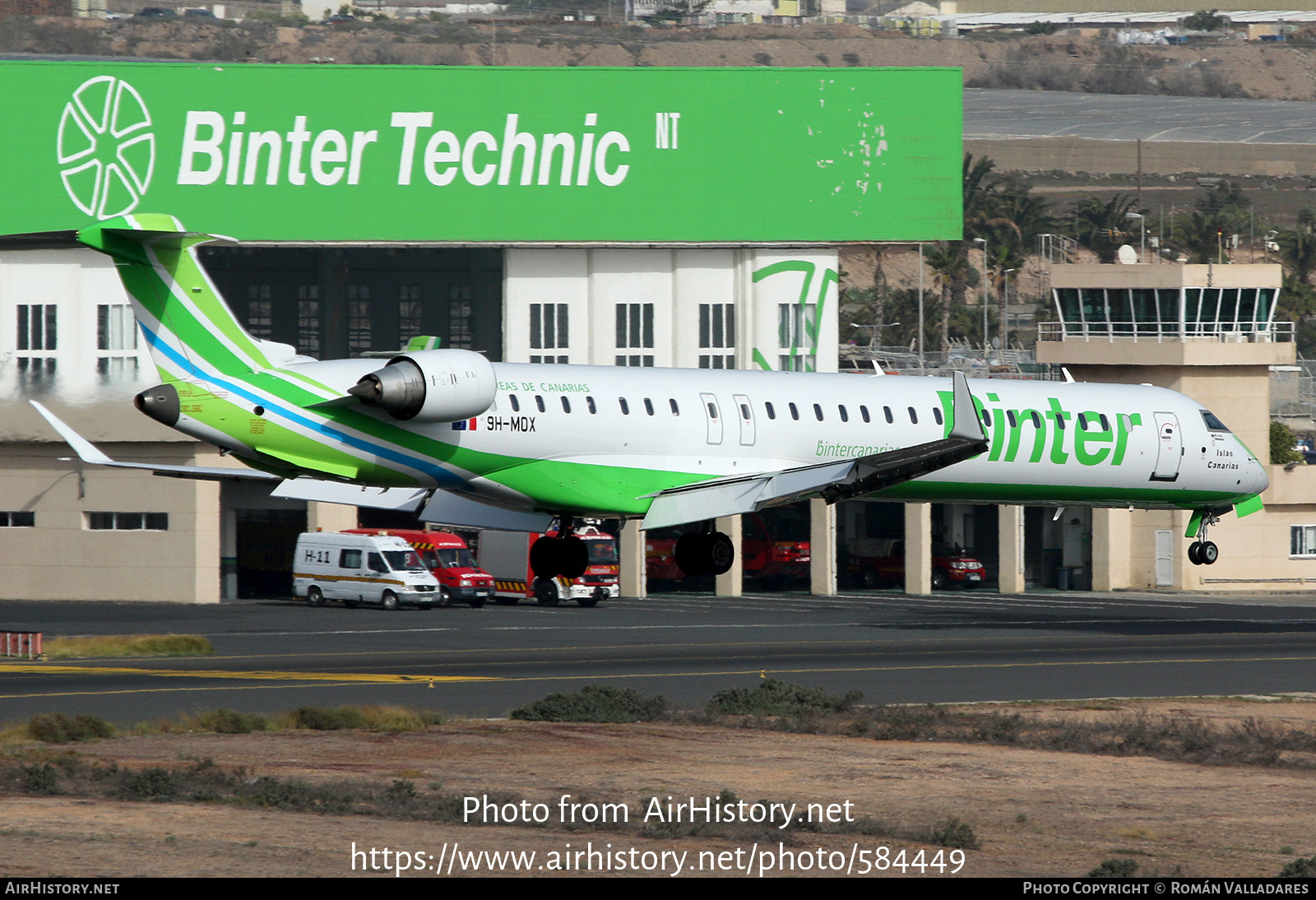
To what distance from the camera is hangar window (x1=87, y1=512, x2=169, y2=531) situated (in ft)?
250

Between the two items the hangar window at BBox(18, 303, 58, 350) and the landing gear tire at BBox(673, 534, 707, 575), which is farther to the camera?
the hangar window at BBox(18, 303, 58, 350)

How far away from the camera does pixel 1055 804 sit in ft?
100

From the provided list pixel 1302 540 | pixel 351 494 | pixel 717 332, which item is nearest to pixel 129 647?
pixel 351 494

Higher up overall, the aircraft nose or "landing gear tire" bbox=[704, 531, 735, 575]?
the aircraft nose

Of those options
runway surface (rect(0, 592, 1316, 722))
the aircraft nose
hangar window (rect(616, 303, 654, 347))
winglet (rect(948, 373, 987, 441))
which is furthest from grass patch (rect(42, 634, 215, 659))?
winglet (rect(948, 373, 987, 441))

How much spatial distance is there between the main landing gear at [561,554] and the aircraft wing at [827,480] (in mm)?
2537

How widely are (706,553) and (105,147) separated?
155 ft

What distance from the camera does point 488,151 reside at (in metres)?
77.8

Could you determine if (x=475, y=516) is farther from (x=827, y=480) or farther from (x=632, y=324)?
(x=632, y=324)

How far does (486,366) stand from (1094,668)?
29.8 meters

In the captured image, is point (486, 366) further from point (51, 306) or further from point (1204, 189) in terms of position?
point (1204, 189)

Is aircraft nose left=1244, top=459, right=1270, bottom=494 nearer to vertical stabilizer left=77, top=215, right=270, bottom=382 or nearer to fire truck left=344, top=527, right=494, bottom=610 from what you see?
vertical stabilizer left=77, top=215, right=270, bottom=382

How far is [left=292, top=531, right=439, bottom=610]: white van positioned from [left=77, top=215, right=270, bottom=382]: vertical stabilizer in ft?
144

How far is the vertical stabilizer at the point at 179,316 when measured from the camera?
3069 cm
